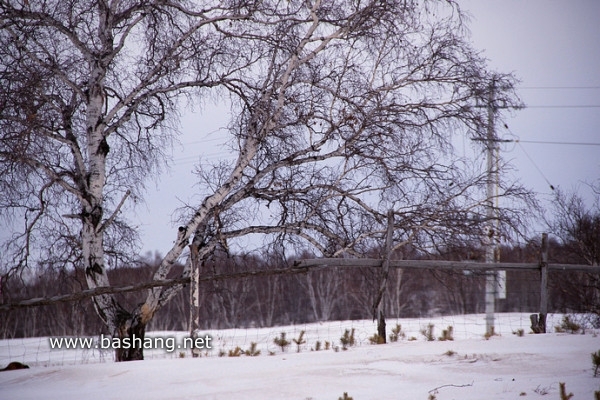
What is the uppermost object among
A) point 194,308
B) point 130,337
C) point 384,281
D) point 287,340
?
point 384,281

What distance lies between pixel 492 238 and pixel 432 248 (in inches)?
40.8

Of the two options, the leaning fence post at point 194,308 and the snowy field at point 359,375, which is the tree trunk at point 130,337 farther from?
the snowy field at point 359,375

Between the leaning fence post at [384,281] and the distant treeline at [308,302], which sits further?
the distant treeline at [308,302]

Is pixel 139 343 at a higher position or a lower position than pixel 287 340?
higher

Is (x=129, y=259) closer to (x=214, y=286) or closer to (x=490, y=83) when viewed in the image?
(x=214, y=286)

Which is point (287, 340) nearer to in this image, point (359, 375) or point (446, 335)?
point (446, 335)

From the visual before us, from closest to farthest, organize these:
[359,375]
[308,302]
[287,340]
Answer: [359,375], [287,340], [308,302]

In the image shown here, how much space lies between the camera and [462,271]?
1069 centimetres

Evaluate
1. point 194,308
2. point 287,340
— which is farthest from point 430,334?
point 287,340

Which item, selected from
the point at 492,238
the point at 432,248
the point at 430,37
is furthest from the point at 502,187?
the point at 430,37

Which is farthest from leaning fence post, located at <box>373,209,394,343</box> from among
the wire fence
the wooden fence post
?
the wooden fence post

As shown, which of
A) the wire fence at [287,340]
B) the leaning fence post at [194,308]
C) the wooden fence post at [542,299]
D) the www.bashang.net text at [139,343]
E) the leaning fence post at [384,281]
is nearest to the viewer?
the leaning fence post at [194,308]

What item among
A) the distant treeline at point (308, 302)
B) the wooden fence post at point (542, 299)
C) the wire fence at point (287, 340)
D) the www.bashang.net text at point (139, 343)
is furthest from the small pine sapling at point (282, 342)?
the distant treeline at point (308, 302)

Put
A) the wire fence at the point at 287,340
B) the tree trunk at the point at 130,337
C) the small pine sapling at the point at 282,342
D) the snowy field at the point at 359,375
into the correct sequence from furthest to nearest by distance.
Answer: the small pine sapling at the point at 282,342 → the tree trunk at the point at 130,337 → the wire fence at the point at 287,340 → the snowy field at the point at 359,375
